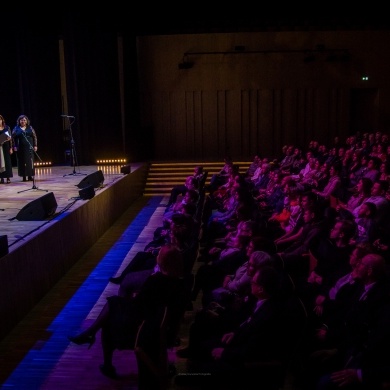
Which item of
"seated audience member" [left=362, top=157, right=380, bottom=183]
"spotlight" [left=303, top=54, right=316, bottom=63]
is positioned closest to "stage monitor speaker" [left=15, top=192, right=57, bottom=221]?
"seated audience member" [left=362, top=157, right=380, bottom=183]

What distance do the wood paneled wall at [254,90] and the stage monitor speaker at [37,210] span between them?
9.78 metres

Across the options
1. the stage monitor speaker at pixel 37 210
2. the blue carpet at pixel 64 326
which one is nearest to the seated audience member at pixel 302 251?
the blue carpet at pixel 64 326

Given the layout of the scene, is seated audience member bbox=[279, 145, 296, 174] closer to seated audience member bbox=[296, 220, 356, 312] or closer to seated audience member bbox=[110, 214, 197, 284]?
seated audience member bbox=[110, 214, 197, 284]

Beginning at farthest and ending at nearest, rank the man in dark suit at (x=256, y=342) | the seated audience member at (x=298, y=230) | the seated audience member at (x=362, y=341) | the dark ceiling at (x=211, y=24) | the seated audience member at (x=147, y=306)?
1. the dark ceiling at (x=211, y=24)
2. the seated audience member at (x=298, y=230)
3. the seated audience member at (x=147, y=306)
4. the man in dark suit at (x=256, y=342)
5. the seated audience member at (x=362, y=341)

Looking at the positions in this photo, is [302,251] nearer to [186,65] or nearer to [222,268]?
[222,268]

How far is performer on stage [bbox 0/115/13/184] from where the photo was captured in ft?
29.2

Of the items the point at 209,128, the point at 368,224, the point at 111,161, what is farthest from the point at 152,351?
the point at 209,128

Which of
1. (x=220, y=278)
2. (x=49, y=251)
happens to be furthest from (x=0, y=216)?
(x=220, y=278)

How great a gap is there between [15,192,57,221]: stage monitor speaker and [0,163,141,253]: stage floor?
6cm

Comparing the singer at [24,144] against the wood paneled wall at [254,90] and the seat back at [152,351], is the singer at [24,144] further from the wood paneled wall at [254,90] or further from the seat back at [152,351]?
the seat back at [152,351]

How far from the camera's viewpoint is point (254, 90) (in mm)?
16219

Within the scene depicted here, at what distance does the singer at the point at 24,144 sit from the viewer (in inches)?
381

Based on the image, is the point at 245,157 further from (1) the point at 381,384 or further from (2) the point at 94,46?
(1) the point at 381,384

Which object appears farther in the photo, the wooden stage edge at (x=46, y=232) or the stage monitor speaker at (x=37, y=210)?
the stage monitor speaker at (x=37, y=210)
